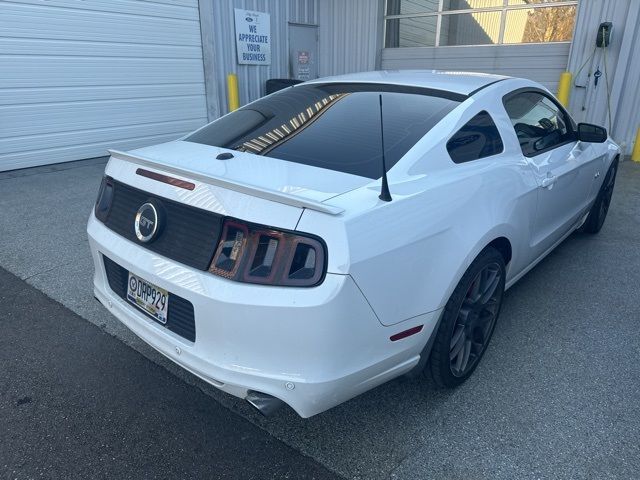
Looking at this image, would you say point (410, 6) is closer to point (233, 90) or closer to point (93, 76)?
point (233, 90)

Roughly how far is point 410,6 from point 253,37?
131 inches

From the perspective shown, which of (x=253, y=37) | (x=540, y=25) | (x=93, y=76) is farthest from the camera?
(x=253, y=37)

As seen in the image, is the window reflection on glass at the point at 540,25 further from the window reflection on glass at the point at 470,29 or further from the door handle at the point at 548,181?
the door handle at the point at 548,181

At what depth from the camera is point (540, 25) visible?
8305mm

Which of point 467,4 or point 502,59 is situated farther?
point 467,4

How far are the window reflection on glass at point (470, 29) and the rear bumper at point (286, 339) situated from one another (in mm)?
8530

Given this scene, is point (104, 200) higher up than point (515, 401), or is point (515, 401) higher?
point (104, 200)

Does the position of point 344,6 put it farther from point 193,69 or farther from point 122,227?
point 122,227

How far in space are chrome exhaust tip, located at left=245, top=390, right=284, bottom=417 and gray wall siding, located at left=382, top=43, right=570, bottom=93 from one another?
335 inches

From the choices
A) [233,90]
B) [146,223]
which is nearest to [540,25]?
[233,90]

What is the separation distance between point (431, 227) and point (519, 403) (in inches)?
42.2

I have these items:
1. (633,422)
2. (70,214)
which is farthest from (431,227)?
(70,214)

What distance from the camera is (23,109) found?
21.8 feet

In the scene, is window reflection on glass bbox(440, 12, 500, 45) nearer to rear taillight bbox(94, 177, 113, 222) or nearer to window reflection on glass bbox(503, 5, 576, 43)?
window reflection on glass bbox(503, 5, 576, 43)
